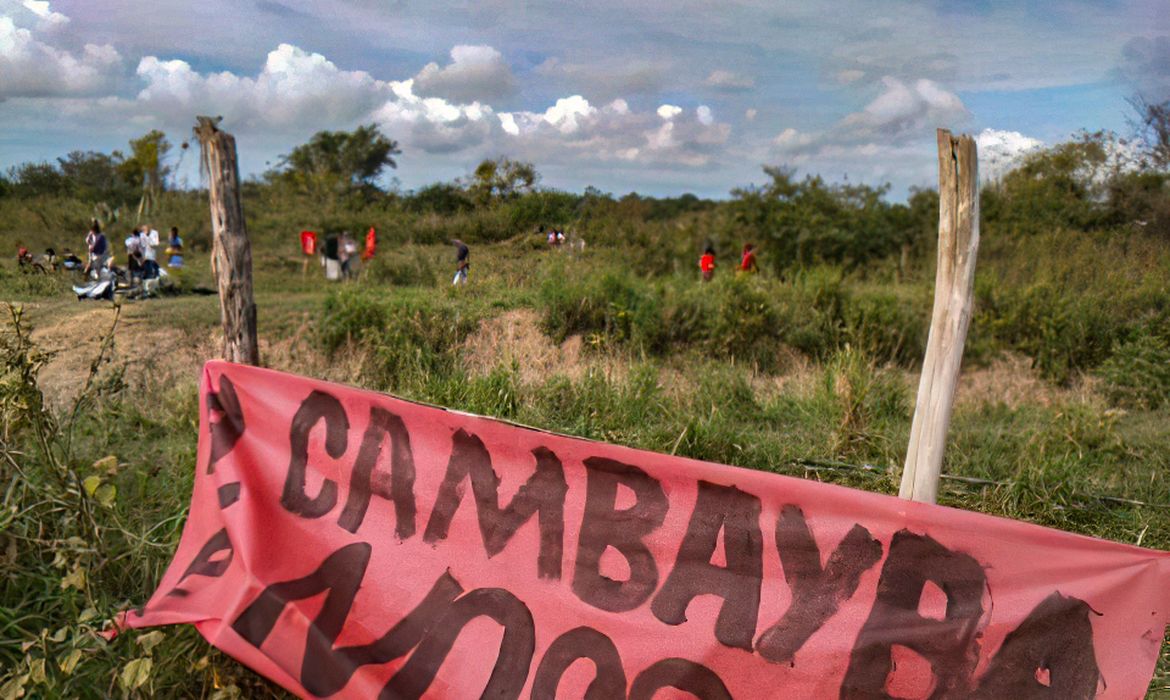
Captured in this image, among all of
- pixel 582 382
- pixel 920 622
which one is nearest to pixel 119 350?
pixel 582 382

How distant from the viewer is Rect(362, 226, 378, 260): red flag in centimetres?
1213

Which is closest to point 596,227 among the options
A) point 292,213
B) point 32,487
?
point 32,487

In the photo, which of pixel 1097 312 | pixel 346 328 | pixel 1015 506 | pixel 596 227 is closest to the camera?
pixel 1015 506

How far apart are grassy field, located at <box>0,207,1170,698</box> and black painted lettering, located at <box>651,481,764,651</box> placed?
6.04 ft

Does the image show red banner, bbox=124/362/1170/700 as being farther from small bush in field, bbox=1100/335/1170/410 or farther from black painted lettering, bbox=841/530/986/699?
small bush in field, bbox=1100/335/1170/410

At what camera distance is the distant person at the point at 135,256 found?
547 inches

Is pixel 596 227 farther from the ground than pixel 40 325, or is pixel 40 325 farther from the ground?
pixel 596 227

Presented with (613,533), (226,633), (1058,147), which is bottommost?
(226,633)

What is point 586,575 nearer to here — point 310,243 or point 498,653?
point 498,653

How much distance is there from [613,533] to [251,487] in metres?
1.74

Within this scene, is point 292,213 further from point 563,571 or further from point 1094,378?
point 563,571

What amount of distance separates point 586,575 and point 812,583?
0.85 metres

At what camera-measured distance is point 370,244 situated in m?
12.3

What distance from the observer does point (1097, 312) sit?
1308 centimetres
